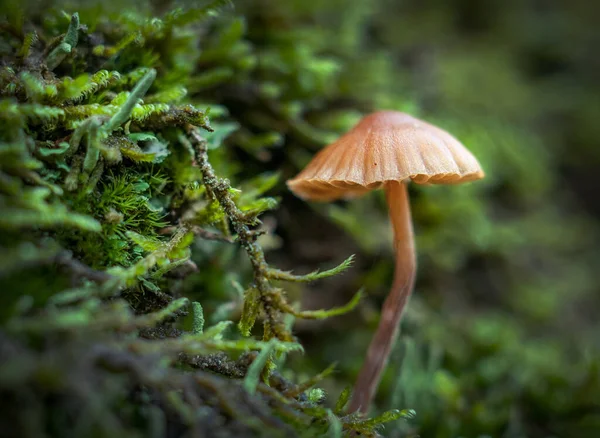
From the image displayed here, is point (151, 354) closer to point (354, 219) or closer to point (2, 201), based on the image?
point (2, 201)

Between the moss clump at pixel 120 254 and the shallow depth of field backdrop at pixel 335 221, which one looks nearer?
the moss clump at pixel 120 254

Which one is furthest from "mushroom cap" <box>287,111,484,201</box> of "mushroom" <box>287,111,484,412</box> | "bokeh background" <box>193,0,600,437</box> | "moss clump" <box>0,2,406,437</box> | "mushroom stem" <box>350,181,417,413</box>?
"bokeh background" <box>193,0,600,437</box>

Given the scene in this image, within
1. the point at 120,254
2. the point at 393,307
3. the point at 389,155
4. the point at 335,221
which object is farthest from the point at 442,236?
the point at 120,254

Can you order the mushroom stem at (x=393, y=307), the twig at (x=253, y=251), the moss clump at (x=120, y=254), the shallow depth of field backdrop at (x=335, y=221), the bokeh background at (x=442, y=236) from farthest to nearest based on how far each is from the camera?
the bokeh background at (x=442, y=236) → the mushroom stem at (x=393, y=307) → the twig at (x=253, y=251) → the shallow depth of field backdrop at (x=335, y=221) → the moss clump at (x=120, y=254)

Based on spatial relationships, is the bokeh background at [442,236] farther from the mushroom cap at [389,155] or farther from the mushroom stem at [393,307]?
Result: the mushroom cap at [389,155]

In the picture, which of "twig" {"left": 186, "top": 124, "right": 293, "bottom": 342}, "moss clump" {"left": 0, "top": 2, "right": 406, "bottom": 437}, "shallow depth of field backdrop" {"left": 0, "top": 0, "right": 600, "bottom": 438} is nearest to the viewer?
"moss clump" {"left": 0, "top": 2, "right": 406, "bottom": 437}

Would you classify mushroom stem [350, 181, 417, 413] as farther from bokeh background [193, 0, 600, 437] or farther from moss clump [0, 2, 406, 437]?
moss clump [0, 2, 406, 437]

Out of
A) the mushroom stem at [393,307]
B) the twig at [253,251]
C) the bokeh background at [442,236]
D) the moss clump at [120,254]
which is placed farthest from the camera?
the bokeh background at [442,236]

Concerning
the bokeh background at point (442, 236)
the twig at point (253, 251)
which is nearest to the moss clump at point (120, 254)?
the twig at point (253, 251)
